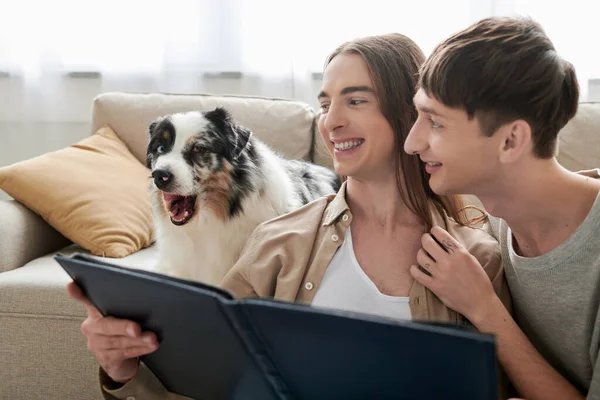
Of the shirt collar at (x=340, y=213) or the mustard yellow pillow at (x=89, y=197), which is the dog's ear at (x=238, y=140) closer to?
the shirt collar at (x=340, y=213)

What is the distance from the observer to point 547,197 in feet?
3.90

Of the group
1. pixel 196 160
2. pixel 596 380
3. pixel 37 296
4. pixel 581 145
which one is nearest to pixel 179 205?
pixel 196 160

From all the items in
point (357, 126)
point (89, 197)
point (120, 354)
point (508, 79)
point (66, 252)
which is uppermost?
point (508, 79)

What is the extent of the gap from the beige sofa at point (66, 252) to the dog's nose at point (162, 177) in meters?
0.47

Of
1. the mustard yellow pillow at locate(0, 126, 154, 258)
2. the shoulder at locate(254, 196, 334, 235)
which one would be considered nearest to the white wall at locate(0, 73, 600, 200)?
the mustard yellow pillow at locate(0, 126, 154, 258)

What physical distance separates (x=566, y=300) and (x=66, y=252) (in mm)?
1745

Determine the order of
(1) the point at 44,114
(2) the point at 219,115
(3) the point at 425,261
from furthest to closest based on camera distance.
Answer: (1) the point at 44,114 < (2) the point at 219,115 < (3) the point at 425,261

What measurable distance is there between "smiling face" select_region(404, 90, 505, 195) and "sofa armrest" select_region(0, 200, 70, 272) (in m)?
1.45

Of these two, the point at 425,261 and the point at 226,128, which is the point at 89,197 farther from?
the point at 425,261

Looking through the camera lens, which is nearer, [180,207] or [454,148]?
[454,148]

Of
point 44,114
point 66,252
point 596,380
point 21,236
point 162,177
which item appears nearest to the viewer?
point 596,380

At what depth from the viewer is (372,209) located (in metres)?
1.45

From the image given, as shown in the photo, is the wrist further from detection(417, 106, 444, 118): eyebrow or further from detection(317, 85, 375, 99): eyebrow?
detection(317, 85, 375, 99): eyebrow

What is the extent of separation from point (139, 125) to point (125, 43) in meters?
0.92
